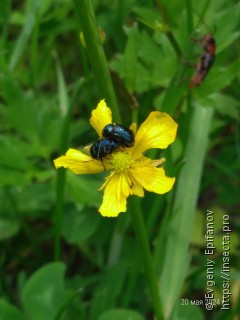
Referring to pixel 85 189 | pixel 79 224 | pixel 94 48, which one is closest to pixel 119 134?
pixel 94 48

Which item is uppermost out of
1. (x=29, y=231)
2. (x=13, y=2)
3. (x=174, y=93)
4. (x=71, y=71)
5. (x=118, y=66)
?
(x=13, y=2)

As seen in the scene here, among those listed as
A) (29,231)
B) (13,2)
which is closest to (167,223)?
(29,231)

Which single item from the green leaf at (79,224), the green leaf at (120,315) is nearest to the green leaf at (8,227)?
the green leaf at (79,224)

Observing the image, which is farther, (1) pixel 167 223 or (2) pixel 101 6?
(2) pixel 101 6

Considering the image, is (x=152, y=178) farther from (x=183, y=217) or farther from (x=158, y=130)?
(x=183, y=217)

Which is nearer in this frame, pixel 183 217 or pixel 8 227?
pixel 183 217

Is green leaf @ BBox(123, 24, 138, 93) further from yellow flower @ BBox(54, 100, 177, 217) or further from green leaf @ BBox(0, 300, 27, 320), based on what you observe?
green leaf @ BBox(0, 300, 27, 320)

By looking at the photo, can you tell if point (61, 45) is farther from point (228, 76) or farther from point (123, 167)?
point (123, 167)
